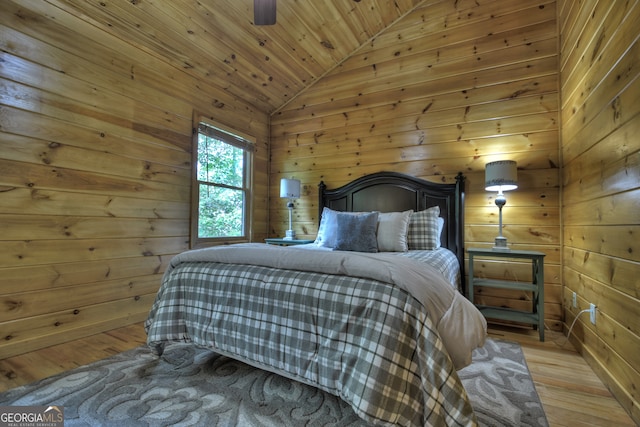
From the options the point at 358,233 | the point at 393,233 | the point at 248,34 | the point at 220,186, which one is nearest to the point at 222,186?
the point at 220,186

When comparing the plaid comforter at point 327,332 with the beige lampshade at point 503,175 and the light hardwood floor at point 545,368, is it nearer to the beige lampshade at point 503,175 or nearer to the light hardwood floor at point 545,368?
the light hardwood floor at point 545,368

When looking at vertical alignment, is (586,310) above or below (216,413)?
above

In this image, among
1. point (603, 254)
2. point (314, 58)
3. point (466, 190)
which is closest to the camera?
point (603, 254)

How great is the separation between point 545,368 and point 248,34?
368cm

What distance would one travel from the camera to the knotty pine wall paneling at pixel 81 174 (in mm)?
1964

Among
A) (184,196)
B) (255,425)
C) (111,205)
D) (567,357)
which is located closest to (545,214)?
(567,357)

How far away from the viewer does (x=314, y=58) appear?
354cm

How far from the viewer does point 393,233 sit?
8.68ft

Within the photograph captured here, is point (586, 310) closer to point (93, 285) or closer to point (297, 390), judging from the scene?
point (297, 390)

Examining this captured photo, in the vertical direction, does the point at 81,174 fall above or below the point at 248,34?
below

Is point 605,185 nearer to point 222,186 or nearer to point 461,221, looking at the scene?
point 461,221

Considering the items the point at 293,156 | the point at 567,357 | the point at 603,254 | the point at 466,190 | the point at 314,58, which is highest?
the point at 314,58

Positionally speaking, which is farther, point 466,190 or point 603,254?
point 466,190

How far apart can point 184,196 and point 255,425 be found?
2.39 m
